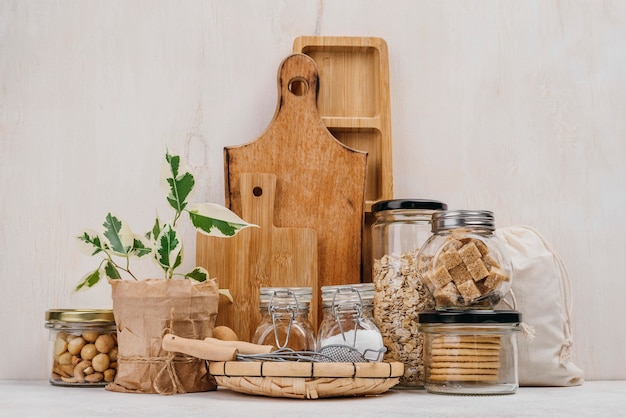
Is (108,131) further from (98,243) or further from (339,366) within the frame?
(339,366)

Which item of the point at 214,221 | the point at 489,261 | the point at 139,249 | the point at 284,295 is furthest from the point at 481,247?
the point at 139,249

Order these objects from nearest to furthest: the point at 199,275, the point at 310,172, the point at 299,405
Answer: the point at 299,405 < the point at 199,275 < the point at 310,172

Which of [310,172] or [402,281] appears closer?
[402,281]

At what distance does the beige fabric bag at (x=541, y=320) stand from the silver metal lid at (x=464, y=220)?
159 millimetres

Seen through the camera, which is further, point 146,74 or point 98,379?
point 146,74

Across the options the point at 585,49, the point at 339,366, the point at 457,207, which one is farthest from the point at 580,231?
the point at 339,366

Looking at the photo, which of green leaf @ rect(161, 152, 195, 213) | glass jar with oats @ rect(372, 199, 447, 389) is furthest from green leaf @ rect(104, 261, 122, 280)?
glass jar with oats @ rect(372, 199, 447, 389)

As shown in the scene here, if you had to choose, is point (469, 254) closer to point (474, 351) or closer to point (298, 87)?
point (474, 351)

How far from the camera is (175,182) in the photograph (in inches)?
46.3

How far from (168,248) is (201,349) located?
18 centimetres

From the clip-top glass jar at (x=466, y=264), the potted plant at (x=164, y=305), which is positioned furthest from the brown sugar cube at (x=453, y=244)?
the potted plant at (x=164, y=305)

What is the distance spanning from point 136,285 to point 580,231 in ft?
2.76

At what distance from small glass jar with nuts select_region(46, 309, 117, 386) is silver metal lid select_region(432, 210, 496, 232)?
55 cm

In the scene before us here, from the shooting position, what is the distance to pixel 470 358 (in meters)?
1.10
